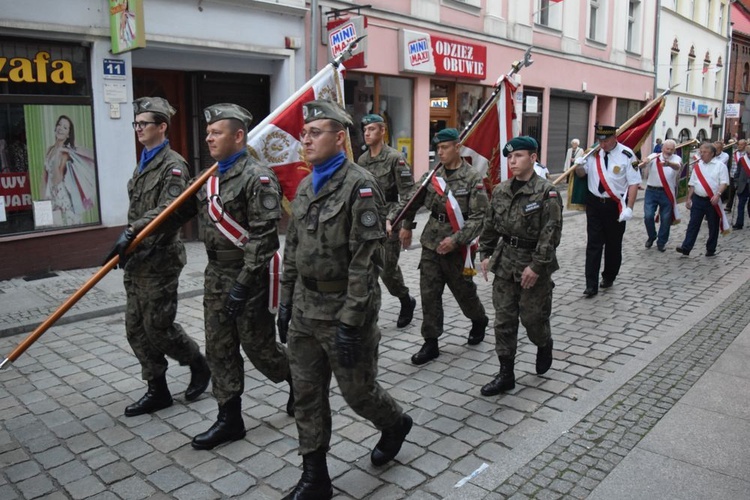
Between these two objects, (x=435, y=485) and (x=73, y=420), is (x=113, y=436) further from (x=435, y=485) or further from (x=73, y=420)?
(x=435, y=485)

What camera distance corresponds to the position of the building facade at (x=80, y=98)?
872 centimetres

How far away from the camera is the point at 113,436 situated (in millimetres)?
4406

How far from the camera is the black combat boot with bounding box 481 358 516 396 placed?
5.04m

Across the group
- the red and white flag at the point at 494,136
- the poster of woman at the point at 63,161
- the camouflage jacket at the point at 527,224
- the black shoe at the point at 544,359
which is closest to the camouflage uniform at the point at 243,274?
the camouflage jacket at the point at 527,224

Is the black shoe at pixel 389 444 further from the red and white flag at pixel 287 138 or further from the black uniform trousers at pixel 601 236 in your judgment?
the black uniform trousers at pixel 601 236

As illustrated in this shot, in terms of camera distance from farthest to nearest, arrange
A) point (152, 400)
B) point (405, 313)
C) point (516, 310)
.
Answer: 1. point (405, 313)
2. point (516, 310)
3. point (152, 400)

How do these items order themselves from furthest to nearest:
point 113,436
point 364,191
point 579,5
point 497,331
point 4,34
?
1. point 579,5
2. point 4,34
3. point 497,331
4. point 113,436
5. point 364,191

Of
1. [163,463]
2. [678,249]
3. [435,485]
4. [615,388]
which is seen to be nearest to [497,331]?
[615,388]

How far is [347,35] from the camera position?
11438 mm

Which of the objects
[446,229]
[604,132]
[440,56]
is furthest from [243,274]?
[440,56]

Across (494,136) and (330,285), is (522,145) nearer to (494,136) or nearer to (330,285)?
(494,136)

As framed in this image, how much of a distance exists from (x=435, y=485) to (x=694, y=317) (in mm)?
4787

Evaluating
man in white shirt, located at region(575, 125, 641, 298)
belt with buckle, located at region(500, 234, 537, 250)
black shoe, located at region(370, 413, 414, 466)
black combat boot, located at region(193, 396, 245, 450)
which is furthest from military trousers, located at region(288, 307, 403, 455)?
man in white shirt, located at region(575, 125, 641, 298)

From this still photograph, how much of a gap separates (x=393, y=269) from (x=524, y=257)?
1932mm
